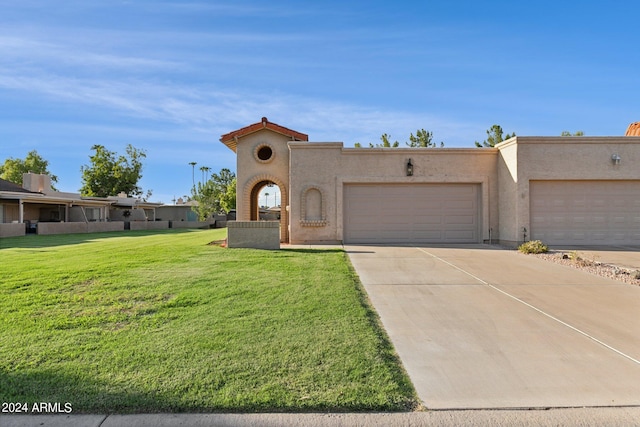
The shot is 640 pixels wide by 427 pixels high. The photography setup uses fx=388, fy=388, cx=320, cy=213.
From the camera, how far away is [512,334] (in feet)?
15.8

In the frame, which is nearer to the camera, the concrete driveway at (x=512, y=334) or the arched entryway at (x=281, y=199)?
the concrete driveway at (x=512, y=334)

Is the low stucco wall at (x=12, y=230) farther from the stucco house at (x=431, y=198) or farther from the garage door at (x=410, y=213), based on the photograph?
the garage door at (x=410, y=213)

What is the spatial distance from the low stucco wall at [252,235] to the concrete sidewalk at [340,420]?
9488mm

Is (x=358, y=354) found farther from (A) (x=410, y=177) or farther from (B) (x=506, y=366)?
(A) (x=410, y=177)

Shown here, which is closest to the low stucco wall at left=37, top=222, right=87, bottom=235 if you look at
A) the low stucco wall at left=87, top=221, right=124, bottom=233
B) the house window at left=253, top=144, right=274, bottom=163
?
the low stucco wall at left=87, top=221, right=124, bottom=233

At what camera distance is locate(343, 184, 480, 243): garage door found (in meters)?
15.5

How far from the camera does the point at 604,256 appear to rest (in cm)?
1155

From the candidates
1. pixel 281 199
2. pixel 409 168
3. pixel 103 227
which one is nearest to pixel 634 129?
pixel 409 168

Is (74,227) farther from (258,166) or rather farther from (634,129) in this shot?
(634,129)

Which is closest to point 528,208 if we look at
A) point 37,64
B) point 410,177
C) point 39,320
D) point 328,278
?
point 410,177

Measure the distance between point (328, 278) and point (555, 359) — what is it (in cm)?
437

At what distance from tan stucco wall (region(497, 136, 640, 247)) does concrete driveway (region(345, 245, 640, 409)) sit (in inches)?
224

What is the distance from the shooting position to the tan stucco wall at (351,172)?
15281mm

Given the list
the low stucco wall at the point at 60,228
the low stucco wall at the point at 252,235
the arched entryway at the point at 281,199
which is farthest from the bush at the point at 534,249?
the low stucco wall at the point at 60,228
